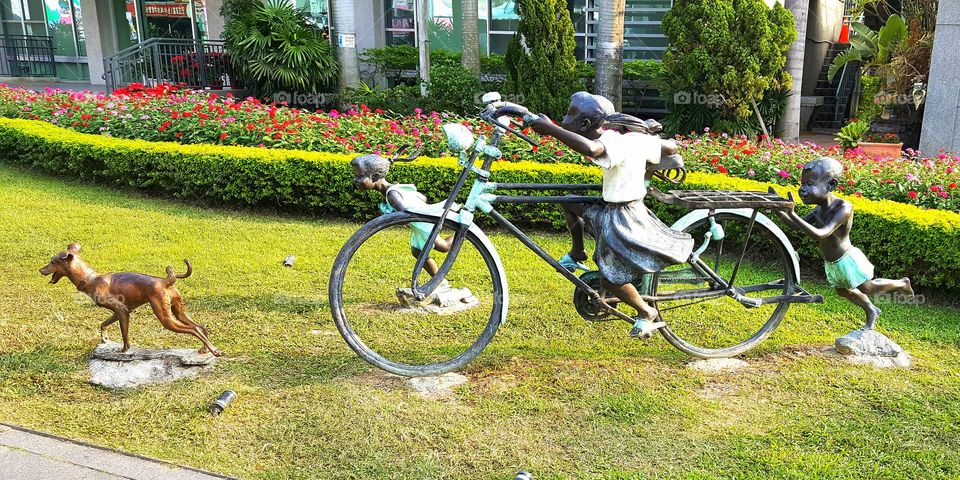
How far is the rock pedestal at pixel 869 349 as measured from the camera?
13.6ft

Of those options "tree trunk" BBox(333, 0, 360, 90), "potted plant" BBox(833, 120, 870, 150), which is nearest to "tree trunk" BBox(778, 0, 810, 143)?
"potted plant" BBox(833, 120, 870, 150)

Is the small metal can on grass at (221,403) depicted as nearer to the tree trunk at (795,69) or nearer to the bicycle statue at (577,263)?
the bicycle statue at (577,263)

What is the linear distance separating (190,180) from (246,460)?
5208mm

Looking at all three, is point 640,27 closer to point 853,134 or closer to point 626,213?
point 853,134

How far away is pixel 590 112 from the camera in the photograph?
3689 mm

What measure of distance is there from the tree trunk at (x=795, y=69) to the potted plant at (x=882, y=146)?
39.3 inches

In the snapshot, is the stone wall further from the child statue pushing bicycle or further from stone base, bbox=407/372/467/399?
stone base, bbox=407/372/467/399

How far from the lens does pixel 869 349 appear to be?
4.16m

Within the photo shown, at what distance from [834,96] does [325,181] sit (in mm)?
11806

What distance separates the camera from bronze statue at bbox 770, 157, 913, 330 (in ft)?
12.6

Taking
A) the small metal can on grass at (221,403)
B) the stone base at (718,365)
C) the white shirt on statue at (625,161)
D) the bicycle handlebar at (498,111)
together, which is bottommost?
the stone base at (718,365)

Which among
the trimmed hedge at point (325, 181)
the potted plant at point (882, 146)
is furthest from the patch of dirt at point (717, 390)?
the potted plant at point (882, 146)

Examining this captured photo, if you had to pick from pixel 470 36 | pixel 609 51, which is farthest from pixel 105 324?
pixel 470 36

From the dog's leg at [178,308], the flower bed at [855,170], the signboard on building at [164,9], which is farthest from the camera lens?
the signboard on building at [164,9]
